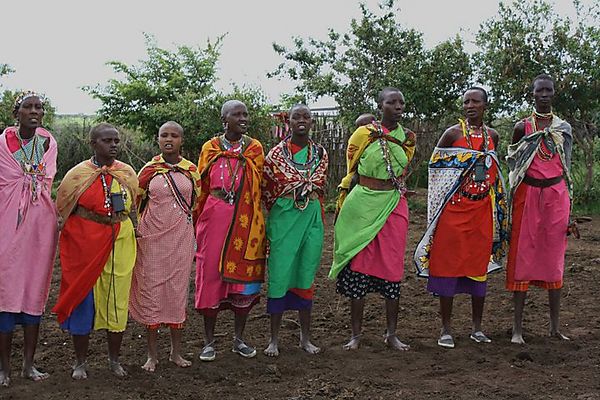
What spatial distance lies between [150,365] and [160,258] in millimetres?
743

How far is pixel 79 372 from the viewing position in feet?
15.9

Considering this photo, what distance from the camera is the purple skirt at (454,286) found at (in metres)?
5.71

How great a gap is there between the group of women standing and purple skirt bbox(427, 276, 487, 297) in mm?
12

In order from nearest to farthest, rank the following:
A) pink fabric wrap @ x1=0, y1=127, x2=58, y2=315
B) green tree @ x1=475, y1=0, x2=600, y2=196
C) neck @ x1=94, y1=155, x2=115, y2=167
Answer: pink fabric wrap @ x1=0, y1=127, x2=58, y2=315
neck @ x1=94, y1=155, x2=115, y2=167
green tree @ x1=475, y1=0, x2=600, y2=196

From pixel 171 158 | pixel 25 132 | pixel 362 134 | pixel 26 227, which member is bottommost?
pixel 26 227

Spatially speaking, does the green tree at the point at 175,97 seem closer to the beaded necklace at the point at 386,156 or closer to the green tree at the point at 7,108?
the green tree at the point at 7,108

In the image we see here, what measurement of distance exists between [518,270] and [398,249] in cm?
102

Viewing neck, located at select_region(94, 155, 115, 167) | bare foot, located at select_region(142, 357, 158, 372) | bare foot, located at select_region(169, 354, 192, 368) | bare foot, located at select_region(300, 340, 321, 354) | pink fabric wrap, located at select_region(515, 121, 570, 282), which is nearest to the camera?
neck, located at select_region(94, 155, 115, 167)

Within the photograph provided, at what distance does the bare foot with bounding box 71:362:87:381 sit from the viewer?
4.84 meters

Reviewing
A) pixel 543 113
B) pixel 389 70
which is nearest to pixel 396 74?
pixel 389 70

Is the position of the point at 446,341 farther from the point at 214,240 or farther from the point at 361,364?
the point at 214,240

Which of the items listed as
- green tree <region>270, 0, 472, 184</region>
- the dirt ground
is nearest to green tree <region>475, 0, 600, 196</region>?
green tree <region>270, 0, 472, 184</region>

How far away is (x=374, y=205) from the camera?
5.56m

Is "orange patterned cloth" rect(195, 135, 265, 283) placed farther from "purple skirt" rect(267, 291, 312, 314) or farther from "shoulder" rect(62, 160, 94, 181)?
"shoulder" rect(62, 160, 94, 181)
